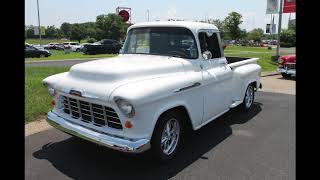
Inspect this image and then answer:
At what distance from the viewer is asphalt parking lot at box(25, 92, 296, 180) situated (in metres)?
4.47

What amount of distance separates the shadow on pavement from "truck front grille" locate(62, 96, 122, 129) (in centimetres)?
57

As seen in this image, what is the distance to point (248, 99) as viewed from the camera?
805 centimetres

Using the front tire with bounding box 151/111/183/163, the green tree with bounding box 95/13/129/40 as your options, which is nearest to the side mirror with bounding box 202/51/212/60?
the front tire with bounding box 151/111/183/163

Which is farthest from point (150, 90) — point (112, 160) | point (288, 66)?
point (288, 66)

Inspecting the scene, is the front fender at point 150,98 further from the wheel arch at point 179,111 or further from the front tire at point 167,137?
the front tire at point 167,137

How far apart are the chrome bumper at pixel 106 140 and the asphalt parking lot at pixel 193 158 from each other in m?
0.42

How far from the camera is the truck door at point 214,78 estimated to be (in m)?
5.70

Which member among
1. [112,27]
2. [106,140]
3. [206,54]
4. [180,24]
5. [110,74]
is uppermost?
[112,27]

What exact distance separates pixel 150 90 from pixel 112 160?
1.21 metres

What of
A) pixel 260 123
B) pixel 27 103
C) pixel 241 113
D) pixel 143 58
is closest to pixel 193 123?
pixel 143 58

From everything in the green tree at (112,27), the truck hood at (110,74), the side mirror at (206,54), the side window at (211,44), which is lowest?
the truck hood at (110,74)

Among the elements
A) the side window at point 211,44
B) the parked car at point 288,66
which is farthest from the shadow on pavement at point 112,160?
the parked car at point 288,66

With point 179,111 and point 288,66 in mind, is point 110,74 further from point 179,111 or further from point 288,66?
point 288,66
